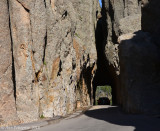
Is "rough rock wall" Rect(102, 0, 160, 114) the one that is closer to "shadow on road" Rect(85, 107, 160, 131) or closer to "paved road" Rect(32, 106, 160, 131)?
"shadow on road" Rect(85, 107, 160, 131)

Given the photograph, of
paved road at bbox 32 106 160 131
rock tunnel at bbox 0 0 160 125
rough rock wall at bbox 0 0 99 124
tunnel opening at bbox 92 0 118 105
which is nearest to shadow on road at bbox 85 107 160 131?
paved road at bbox 32 106 160 131

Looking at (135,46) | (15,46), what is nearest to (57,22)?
(15,46)

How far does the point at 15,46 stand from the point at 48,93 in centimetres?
248

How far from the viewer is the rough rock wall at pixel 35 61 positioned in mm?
7355

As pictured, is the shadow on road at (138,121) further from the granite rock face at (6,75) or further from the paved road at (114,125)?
the granite rock face at (6,75)

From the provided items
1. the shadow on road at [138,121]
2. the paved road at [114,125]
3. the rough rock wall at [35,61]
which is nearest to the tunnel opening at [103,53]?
the rough rock wall at [35,61]

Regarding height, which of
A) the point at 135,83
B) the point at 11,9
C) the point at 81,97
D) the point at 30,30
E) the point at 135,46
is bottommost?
the point at 81,97

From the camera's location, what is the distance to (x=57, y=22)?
1100cm

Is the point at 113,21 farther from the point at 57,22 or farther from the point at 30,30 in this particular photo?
the point at 30,30

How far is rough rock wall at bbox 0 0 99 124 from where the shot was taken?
7.36 m

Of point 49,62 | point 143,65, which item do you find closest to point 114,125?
point 143,65

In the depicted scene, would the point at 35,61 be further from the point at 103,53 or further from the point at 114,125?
the point at 103,53

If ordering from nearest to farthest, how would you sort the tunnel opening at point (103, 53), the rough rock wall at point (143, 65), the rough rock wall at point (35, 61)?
the rough rock wall at point (35, 61), the rough rock wall at point (143, 65), the tunnel opening at point (103, 53)

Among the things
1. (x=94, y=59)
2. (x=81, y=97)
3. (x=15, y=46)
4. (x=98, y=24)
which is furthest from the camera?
(x=98, y=24)
